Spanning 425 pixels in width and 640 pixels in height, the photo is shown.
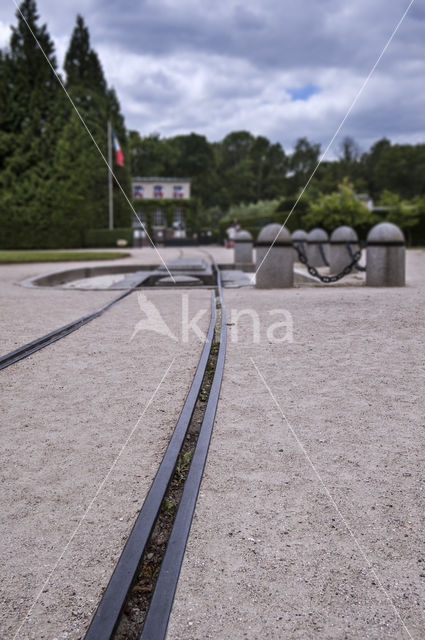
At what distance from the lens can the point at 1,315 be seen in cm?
739

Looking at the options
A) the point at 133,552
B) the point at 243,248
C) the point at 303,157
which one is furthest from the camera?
the point at 303,157

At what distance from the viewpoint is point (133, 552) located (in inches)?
71.5

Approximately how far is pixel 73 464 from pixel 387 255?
8.99 m

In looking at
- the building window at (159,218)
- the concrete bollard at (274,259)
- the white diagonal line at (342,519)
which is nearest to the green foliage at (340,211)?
the building window at (159,218)

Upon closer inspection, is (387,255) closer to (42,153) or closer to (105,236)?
(105,236)

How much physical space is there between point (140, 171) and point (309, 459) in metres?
71.1

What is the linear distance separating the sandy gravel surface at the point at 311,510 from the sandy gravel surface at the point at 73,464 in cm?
32

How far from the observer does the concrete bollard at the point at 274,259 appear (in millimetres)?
10367

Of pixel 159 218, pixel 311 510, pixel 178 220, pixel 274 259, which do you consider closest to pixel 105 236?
pixel 159 218

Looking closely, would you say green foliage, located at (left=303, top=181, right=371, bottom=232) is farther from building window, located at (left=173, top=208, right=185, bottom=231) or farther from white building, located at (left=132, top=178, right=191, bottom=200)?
white building, located at (left=132, top=178, right=191, bottom=200)

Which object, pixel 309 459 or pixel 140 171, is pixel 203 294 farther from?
pixel 140 171

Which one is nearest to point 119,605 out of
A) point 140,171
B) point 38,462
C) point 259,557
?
point 259,557

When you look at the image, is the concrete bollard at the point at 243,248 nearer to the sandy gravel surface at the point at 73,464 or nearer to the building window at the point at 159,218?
the sandy gravel surface at the point at 73,464

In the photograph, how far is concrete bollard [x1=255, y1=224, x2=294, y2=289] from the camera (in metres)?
10.4
